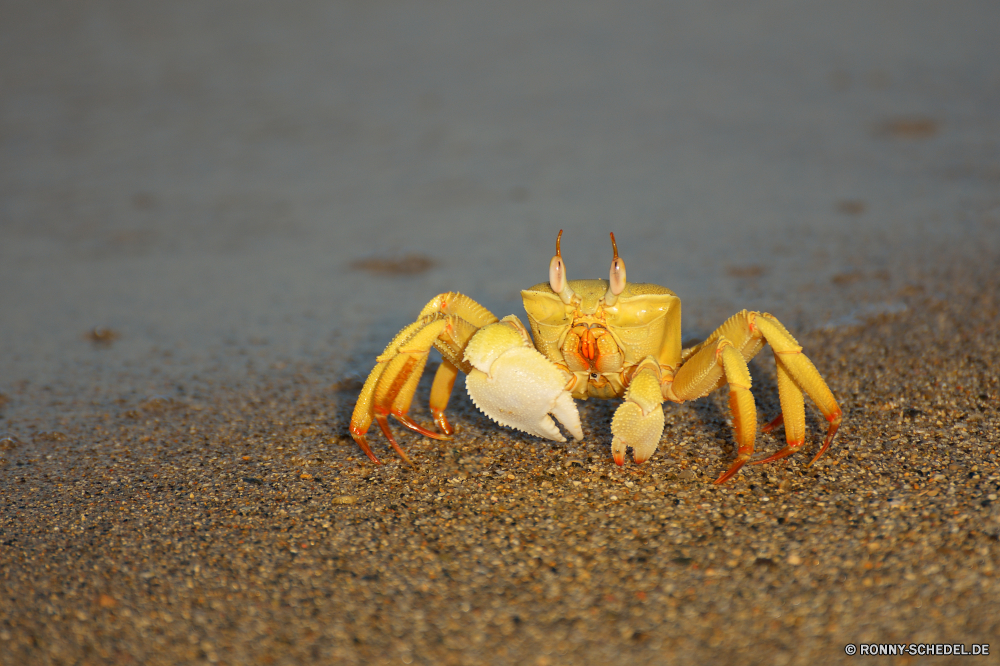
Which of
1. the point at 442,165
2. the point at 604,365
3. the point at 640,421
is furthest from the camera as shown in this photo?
the point at 442,165

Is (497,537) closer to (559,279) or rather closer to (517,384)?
(517,384)

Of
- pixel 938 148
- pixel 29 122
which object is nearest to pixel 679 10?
pixel 938 148

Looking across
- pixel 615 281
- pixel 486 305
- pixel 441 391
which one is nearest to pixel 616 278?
pixel 615 281

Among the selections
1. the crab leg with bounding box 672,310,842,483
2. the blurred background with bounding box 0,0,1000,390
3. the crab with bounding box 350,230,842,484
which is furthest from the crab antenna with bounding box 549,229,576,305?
the blurred background with bounding box 0,0,1000,390

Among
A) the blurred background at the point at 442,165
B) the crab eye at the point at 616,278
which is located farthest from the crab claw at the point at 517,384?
the blurred background at the point at 442,165

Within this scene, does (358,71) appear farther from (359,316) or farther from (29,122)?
(359,316)

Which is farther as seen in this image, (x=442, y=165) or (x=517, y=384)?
(x=442, y=165)

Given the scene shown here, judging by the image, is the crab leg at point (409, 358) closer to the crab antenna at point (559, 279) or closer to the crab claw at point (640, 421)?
the crab antenna at point (559, 279)
